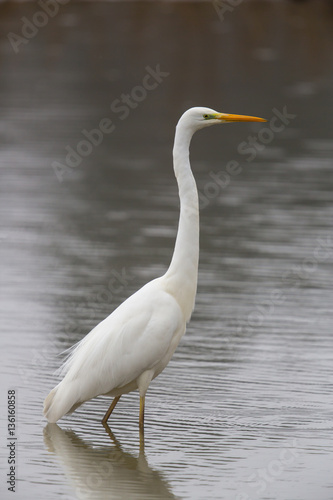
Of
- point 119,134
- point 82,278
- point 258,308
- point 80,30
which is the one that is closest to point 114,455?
point 258,308

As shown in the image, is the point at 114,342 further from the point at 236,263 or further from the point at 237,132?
the point at 237,132

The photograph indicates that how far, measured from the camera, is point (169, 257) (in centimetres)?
1027

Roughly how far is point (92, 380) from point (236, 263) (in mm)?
4103

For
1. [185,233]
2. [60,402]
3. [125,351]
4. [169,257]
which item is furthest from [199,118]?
[169,257]

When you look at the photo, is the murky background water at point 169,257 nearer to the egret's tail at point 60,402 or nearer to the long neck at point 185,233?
the egret's tail at point 60,402

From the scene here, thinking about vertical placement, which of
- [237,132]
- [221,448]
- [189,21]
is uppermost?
[221,448]

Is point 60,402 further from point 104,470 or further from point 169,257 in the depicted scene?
point 169,257

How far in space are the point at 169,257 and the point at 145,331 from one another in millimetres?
3966

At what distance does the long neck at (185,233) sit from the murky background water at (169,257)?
82 cm

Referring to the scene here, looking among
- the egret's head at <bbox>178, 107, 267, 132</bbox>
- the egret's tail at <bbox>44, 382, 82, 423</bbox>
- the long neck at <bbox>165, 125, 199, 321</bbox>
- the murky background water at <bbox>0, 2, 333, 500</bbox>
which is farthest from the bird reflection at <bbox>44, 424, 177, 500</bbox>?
the egret's head at <bbox>178, 107, 267, 132</bbox>

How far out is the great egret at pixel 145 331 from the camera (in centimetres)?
632

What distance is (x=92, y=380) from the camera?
633 centimetres

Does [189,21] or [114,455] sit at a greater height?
A: [114,455]

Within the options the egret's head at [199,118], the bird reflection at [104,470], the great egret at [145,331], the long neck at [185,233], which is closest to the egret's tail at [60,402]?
the great egret at [145,331]
